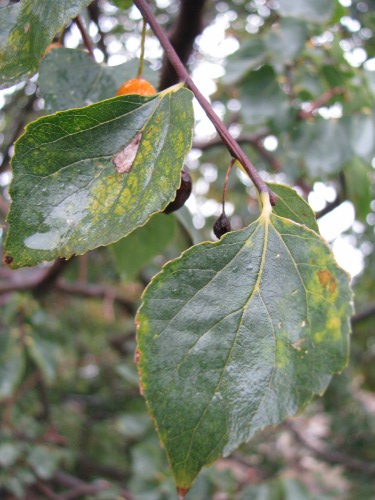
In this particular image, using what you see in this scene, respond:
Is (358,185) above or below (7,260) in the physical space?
below

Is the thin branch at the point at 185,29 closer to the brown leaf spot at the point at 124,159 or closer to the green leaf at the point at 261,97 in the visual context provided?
the green leaf at the point at 261,97

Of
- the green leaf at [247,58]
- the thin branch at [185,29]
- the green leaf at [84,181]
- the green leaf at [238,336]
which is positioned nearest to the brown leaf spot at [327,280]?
the green leaf at [238,336]

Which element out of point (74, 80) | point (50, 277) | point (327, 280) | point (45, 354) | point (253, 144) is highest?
point (74, 80)

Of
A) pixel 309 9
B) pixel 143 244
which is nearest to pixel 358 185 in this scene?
pixel 309 9

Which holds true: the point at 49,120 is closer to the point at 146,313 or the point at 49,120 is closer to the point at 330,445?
the point at 146,313

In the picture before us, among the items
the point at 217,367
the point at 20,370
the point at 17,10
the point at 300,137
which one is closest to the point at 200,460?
the point at 217,367

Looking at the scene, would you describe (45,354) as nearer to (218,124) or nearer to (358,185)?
(358,185)
